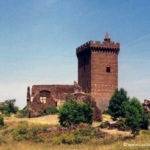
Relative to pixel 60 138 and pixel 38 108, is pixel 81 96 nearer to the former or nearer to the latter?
pixel 38 108

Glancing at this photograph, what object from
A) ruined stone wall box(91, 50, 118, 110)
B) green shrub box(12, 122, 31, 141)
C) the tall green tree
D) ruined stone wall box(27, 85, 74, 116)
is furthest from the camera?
ruined stone wall box(91, 50, 118, 110)

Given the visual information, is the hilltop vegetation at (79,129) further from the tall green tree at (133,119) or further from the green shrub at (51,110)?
the green shrub at (51,110)

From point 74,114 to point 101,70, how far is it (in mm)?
17055

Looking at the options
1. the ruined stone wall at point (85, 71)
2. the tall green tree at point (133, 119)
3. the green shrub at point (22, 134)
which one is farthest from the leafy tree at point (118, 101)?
the green shrub at point (22, 134)

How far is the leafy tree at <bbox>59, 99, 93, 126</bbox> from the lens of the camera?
31234 millimetres

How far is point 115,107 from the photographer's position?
40.2 meters

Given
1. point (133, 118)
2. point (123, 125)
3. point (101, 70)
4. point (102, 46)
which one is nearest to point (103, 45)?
point (102, 46)

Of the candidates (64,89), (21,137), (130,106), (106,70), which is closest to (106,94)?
(106,70)

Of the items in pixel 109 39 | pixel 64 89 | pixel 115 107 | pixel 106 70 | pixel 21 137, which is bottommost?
pixel 21 137

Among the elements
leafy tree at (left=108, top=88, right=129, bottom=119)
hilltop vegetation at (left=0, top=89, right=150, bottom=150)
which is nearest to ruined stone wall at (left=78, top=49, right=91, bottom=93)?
leafy tree at (left=108, top=88, right=129, bottom=119)

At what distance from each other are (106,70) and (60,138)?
85.4 ft

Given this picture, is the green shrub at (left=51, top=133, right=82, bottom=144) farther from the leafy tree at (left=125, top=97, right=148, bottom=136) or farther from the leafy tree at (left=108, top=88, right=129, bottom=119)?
the leafy tree at (left=108, top=88, right=129, bottom=119)

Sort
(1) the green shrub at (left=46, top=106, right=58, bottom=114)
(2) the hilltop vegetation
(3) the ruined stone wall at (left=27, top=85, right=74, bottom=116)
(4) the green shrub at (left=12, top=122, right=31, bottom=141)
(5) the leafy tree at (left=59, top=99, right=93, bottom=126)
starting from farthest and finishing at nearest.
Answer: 1. (3) the ruined stone wall at (left=27, top=85, right=74, bottom=116)
2. (1) the green shrub at (left=46, top=106, right=58, bottom=114)
3. (5) the leafy tree at (left=59, top=99, right=93, bottom=126)
4. (4) the green shrub at (left=12, top=122, right=31, bottom=141)
5. (2) the hilltop vegetation

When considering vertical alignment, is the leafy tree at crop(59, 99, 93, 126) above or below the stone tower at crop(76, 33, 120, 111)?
below
